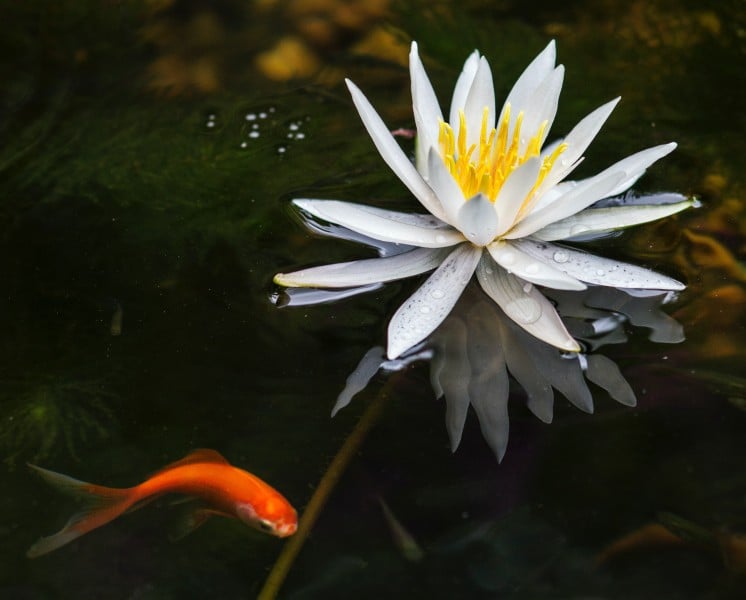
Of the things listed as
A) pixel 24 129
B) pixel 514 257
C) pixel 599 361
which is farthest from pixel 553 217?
pixel 24 129

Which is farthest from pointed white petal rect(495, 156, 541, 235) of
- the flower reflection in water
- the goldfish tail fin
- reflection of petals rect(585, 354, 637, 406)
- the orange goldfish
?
the goldfish tail fin

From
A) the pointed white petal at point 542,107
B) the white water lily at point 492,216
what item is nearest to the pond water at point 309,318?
the white water lily at point 492,216

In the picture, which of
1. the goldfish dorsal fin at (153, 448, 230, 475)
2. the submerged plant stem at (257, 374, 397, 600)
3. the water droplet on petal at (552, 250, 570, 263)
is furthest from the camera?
the water droplet on petal at (552, 250, 570, 263)

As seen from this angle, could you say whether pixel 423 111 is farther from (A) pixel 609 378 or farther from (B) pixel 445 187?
(A) pixel 609 378

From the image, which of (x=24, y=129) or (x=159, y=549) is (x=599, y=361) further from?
(x=24, y=129)

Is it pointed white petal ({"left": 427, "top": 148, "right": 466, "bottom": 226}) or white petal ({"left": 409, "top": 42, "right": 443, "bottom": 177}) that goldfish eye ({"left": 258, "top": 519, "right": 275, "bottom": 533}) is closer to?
pointed white petal ({"left": 427, "top": 148, "right": 466, "bottom": 226})
